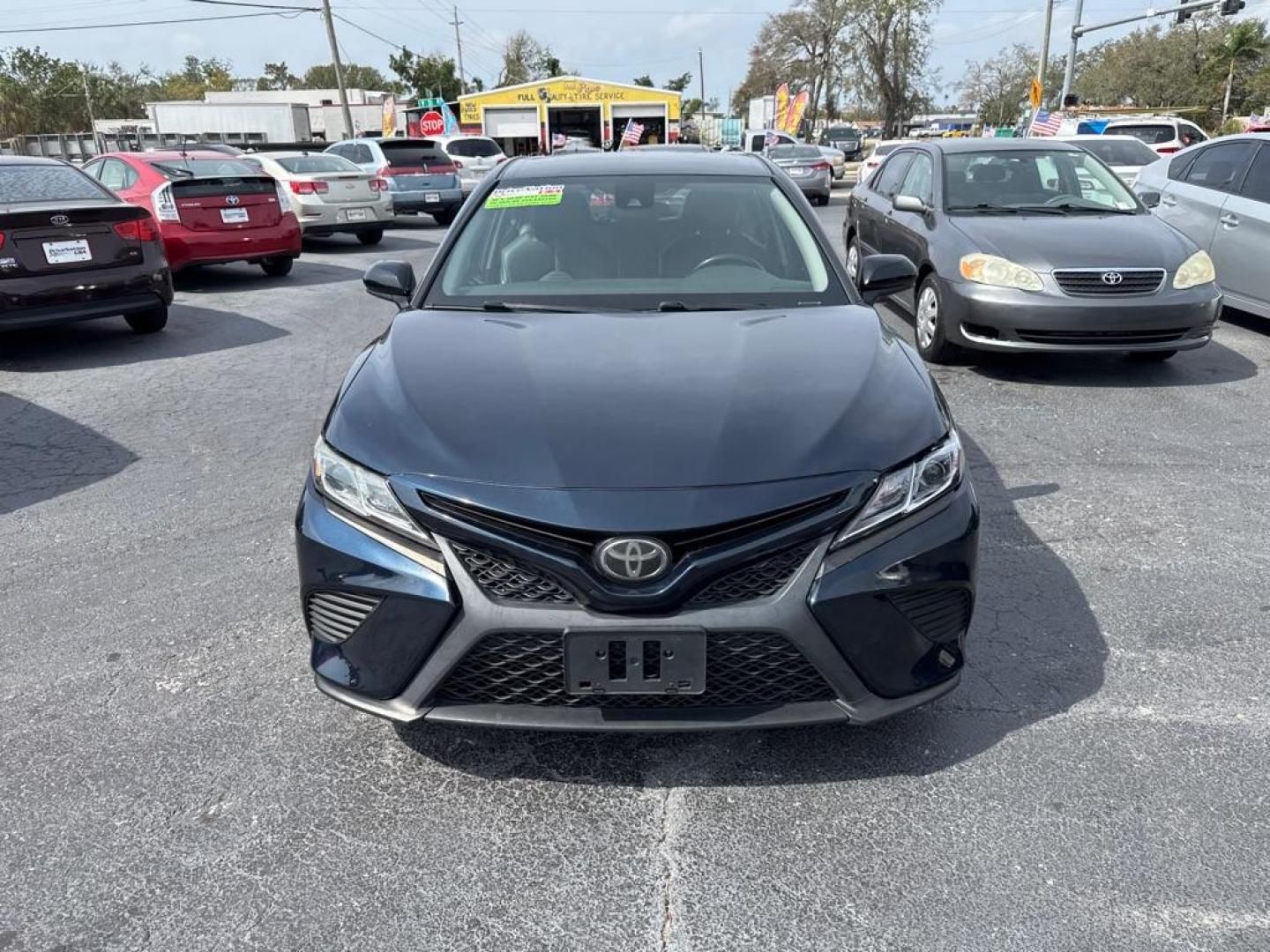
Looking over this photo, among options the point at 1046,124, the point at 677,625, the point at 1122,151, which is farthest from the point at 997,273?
the point at 1046,124

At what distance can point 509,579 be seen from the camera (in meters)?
2.37

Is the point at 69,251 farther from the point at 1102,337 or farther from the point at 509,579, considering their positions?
the point at 1102,337

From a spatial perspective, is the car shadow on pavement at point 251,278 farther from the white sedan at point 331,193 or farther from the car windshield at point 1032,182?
the car windshield at point 1032,182

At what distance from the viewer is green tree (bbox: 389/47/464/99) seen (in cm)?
8219

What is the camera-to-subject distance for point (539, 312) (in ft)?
11.4

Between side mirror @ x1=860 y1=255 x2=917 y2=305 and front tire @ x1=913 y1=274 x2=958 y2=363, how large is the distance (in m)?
3.18

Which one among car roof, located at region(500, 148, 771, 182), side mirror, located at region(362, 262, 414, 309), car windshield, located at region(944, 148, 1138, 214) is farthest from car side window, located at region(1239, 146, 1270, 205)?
side mirror, located at region(362, 262, 414, 309)

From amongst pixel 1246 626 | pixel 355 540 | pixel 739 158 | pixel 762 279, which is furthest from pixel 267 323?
pixel 1246 626

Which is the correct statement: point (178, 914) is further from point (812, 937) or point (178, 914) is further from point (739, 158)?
point (739, 158)

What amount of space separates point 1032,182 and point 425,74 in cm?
8407

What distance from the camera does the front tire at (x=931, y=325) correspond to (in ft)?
23.7

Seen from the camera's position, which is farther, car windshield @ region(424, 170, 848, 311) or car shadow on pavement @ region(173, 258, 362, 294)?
car shadow on pavement @ region(173, 258, 362, 294)

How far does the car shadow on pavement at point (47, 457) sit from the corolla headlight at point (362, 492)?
3.12 meters

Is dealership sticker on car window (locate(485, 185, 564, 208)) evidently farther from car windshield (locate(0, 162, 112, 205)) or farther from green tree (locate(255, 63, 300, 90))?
green tree (locate(255, 63, 300, 90))
